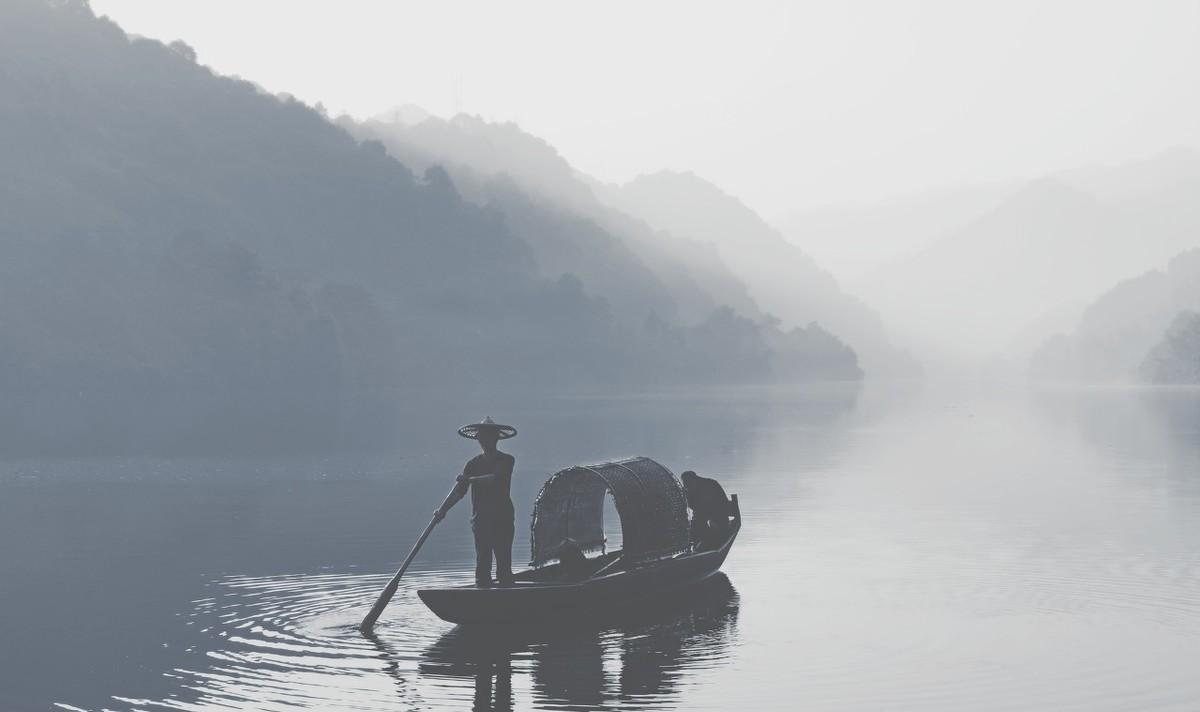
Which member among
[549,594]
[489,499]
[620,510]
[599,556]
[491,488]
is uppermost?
[491,488]

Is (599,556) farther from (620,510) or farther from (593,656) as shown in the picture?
(593,656)

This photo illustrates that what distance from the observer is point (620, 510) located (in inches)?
1238

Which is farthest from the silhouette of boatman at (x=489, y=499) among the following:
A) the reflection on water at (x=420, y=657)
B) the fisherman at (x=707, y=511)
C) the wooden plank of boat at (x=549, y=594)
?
the fisherman at (x=707, y=511)

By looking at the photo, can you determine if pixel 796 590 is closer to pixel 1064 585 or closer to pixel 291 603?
pixel 1064 585

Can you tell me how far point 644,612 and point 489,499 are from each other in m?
4.12

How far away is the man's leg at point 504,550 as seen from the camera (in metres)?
29.2

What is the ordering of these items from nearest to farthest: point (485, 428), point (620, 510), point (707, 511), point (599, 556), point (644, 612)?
point (485, 428), point (644, 612), point (620, 510), point (599, 556), point (707, 511)

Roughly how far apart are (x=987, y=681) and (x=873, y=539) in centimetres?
1980

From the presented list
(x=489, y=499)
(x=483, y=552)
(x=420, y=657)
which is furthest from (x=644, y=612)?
(x=420, y=657)

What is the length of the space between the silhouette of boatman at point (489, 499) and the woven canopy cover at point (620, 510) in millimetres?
2745

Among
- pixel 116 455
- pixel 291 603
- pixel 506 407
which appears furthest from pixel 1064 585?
pixel 506 407

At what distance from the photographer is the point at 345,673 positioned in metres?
24.3

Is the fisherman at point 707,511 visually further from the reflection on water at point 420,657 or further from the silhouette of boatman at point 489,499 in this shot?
the silhouette of boatman at point 489,499

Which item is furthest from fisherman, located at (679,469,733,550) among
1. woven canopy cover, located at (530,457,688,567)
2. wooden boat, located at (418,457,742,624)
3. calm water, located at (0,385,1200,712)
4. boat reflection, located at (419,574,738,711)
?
boat reflection, located at (419,574,738,711)
